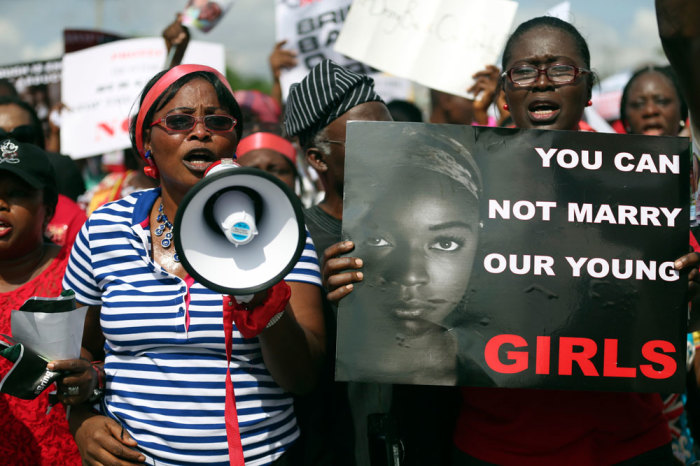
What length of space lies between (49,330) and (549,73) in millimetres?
1842

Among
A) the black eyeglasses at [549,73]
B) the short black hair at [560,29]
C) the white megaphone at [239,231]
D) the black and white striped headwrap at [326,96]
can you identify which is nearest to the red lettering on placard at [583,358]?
the white megaphone at [239,231]

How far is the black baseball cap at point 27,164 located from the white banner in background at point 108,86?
275 centimetres

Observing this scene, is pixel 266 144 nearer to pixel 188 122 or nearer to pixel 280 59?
pixel 280 59

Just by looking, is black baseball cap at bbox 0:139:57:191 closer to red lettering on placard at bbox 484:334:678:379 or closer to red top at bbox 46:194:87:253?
red top at bbox 46:194:87:253

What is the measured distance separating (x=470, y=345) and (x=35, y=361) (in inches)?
51.6

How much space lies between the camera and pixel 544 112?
2438mm

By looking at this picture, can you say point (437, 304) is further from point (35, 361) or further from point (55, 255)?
point (55, 255)

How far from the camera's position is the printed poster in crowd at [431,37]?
4195mm

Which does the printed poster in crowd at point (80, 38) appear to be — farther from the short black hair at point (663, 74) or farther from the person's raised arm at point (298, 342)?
the person's raised arm at point (298, 342)

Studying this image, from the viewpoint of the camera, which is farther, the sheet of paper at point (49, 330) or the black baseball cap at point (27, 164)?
the black baseball cap at point (27, 164)

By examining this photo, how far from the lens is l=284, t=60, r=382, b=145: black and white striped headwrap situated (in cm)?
302

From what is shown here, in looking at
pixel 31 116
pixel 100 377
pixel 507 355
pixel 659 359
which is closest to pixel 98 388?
pixel 100 377

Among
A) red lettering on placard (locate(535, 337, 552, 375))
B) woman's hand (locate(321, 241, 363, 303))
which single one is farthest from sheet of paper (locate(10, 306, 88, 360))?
red lettering on placard (locate(535, 337, 552, 375))

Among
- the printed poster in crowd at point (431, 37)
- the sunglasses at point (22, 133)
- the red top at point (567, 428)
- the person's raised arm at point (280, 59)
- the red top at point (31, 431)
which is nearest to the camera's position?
the red top at point (567, 428)
